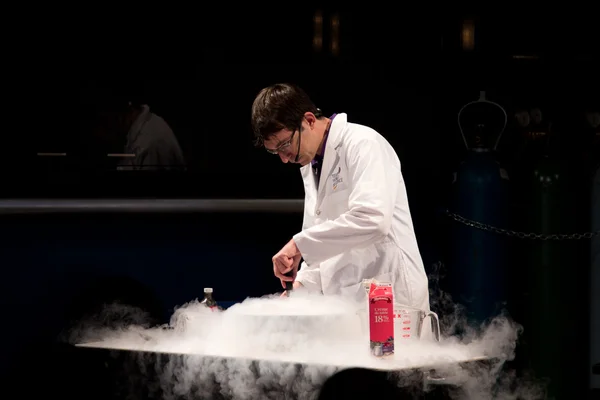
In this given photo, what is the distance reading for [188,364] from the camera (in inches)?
87.0

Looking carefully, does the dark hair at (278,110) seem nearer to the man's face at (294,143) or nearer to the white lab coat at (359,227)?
the man's face at (294,143)

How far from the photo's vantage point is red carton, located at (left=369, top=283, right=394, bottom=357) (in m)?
2.10

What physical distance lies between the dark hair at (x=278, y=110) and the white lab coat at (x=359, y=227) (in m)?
0.15

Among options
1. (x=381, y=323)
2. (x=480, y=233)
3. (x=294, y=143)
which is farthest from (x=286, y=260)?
(x=480, y=233)

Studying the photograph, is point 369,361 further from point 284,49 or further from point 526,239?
point 284,49

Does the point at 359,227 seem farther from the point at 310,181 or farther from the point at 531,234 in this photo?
the point at 531,234

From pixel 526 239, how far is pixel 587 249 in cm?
31

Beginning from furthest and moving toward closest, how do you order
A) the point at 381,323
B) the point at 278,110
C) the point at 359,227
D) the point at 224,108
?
the point at 224,108, the point at 278,110, the point at 359,227, the point at 381,323

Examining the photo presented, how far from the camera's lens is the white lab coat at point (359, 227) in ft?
8.22

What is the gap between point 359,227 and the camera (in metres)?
2.49

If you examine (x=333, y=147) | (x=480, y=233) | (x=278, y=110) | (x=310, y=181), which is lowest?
(x=480, y=233)

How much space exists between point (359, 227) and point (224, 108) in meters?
2.24

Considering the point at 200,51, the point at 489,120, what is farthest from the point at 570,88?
the point at 200,51

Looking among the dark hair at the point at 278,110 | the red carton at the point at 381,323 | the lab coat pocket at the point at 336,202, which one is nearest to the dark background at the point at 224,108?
the lab coat pocket at the point at 336,202
